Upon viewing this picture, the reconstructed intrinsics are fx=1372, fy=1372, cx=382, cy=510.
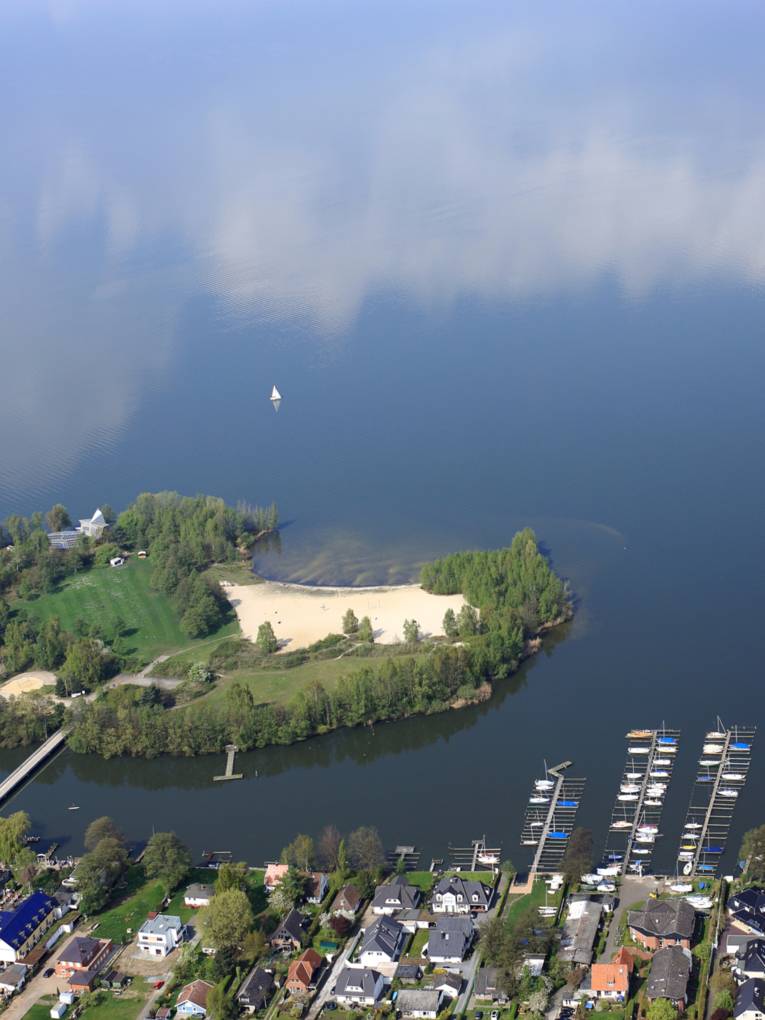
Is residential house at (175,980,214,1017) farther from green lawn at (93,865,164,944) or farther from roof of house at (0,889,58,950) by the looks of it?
roof of house at (0,889,58,950)

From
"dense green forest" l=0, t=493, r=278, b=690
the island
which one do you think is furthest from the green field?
"dense green forest" l=0, t=493, r=278, b=690

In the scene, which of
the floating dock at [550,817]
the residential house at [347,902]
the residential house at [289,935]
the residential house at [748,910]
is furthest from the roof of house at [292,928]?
the residential house at [748,910]

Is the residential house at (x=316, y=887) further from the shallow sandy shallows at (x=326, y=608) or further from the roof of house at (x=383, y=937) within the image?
the shallow sandy shallows at (x=326, y=608)

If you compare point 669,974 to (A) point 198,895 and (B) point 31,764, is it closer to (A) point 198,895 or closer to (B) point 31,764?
(A) point 198,895

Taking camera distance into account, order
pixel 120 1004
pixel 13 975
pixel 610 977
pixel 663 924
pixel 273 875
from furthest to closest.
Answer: pixel 273 875
pixel 13 975
pixel 663 924
pixel 120 1004
pixel 610 977

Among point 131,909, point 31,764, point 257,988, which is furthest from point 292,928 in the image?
point 31,764

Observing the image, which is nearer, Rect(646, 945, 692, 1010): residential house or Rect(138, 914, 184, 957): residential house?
Rect(646, 945, 692, 1010): residential house

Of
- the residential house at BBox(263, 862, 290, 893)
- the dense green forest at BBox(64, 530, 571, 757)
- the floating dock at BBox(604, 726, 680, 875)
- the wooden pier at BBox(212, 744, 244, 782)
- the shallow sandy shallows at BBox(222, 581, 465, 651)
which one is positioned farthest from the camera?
the shallow sandy shallows at BBox(222, 581, 465, 651)
